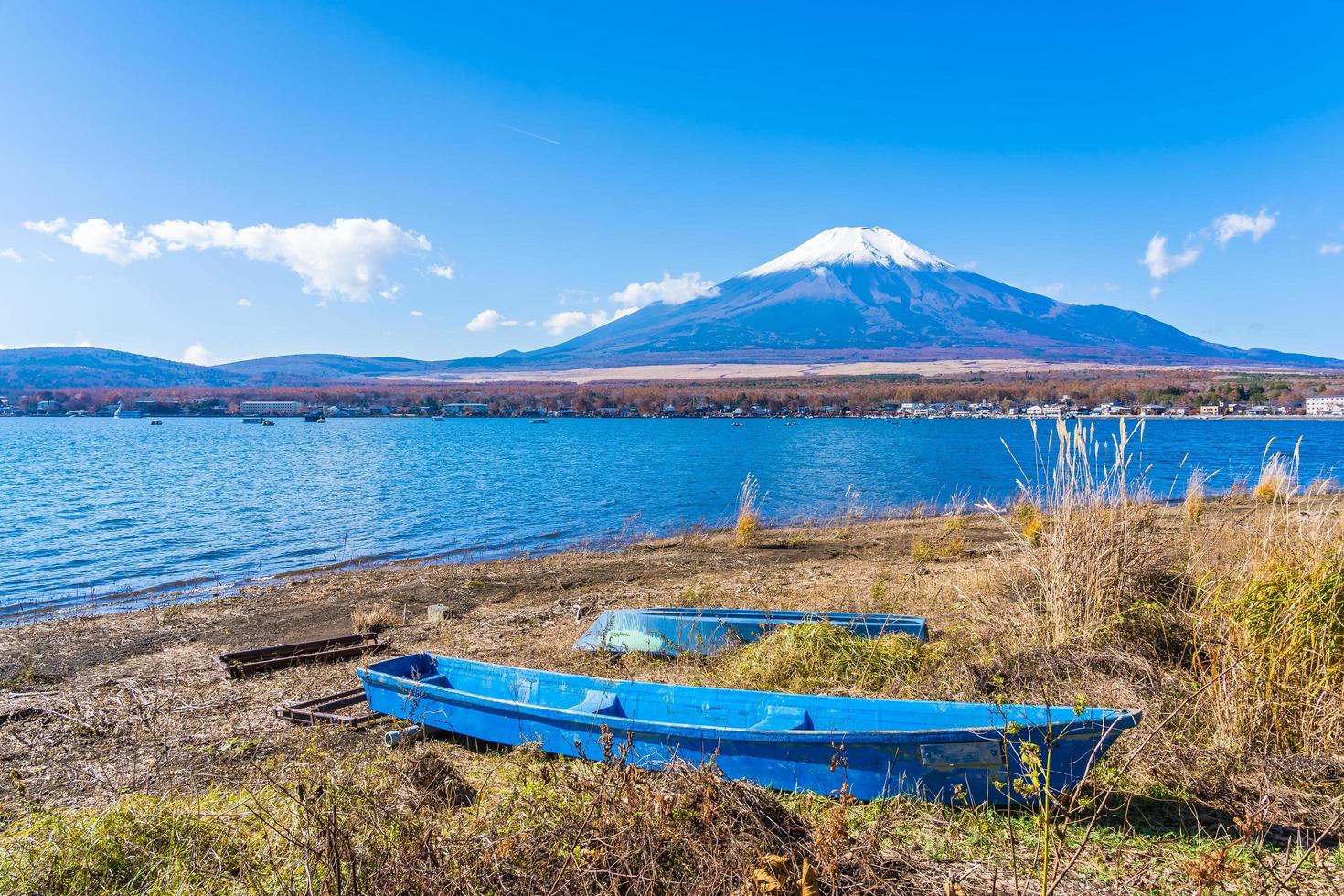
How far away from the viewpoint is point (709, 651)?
8.33 meters

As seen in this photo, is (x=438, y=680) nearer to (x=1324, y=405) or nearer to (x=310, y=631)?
(x=310, y=631)

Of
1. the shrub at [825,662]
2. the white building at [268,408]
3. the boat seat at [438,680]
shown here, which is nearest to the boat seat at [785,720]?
the shrub at [825,662]

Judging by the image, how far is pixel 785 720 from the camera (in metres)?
5.50

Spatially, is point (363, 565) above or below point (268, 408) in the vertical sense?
below

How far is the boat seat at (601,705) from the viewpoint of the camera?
19.1ft

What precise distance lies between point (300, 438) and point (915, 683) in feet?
283

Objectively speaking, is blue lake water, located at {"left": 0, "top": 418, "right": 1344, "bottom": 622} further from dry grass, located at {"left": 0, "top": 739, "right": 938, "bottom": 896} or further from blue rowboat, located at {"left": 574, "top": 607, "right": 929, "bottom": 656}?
dry grass, located at {"left": 0, "top": 739, "right": 938, "bottom": 896}

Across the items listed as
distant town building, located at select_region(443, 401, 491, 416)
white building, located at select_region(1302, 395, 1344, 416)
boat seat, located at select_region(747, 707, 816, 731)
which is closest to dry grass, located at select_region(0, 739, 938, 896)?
boat seat, located at select_region(747, 707, 816, 731)

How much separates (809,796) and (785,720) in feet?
2.91

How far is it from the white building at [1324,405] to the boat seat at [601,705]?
119 m

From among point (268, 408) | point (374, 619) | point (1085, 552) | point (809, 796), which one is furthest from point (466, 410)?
point (809, 796)

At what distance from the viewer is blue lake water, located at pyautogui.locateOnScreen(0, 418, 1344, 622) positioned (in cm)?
1980

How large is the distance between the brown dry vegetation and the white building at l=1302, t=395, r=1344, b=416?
113 meters

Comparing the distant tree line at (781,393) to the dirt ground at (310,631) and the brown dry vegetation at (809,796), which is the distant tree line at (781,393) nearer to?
the dirt ground at (310,631)
